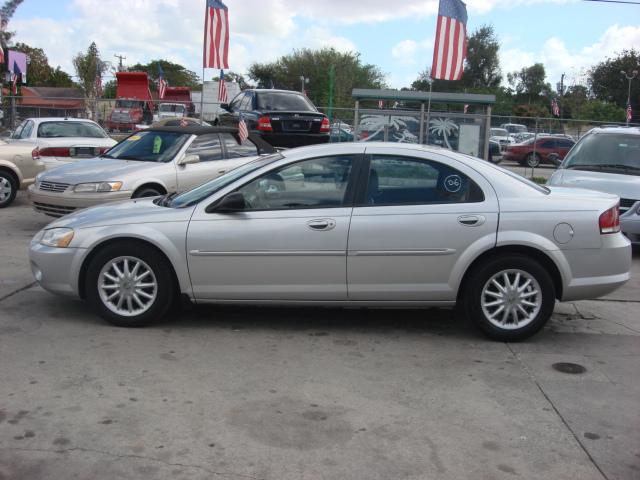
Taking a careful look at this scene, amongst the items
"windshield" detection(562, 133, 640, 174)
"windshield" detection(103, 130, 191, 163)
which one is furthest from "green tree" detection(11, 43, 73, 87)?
"windshield" detection(562, 133, 640, 174)

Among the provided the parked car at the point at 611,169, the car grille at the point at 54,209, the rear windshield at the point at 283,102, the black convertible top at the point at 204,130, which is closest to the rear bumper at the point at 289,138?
the rear windshield at the point at 283,102

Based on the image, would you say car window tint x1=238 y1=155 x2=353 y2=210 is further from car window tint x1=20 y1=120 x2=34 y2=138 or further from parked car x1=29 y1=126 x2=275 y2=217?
car window tint x1=20 y1=120 x2=34 y2=138

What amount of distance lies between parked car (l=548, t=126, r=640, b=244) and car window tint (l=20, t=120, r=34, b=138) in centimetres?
984

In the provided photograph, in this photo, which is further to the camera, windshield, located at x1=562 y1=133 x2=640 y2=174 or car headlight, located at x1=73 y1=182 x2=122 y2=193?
windshield, located at x1=562 y1=133 x2=640 y2=174

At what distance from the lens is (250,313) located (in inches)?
245

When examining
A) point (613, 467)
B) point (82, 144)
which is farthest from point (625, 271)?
point (82, 144)

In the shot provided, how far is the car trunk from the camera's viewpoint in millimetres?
15805

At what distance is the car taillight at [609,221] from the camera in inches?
216

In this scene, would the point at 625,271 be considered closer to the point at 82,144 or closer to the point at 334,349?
the point at 334,349

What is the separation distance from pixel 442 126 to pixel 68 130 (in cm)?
836

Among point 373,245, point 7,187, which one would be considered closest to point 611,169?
point 373,245

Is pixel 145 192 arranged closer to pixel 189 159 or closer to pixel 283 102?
pixel 189 159

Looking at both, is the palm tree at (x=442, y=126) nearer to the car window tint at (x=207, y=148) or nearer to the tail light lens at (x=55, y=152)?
the car window tint at (x=207, y=148)

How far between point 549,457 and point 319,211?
2602 millimetres
